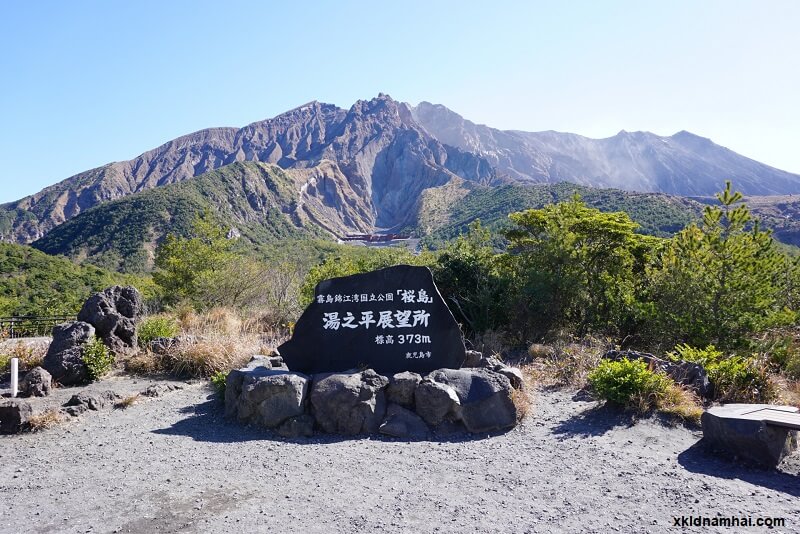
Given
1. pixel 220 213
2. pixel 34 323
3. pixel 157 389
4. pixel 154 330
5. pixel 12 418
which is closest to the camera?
pixel 12 418

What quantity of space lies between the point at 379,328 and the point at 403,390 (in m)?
1.07

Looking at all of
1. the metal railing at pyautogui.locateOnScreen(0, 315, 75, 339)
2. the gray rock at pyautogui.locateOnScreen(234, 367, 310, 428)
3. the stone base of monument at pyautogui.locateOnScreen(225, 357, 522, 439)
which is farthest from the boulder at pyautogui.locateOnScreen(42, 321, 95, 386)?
the metal railing at pyautogui.locateOnScreen(0, 315, 75, 339)

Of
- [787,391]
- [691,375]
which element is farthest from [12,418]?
[787,391]

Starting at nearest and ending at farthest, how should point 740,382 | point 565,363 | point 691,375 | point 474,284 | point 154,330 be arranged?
point 740,382 → point 691,375 → point 565,363 → point 154,330 → point 474,284

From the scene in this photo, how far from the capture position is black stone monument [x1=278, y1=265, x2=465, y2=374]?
6.94 m

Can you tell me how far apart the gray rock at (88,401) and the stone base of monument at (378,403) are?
180 centimetres

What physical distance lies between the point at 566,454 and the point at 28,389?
699 cm

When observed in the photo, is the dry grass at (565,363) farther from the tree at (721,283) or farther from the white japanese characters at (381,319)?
the white japanese characters at (381,319)

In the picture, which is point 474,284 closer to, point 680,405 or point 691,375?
point 691,375

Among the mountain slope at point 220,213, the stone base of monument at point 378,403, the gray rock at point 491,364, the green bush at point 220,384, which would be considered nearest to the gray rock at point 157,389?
the green bush at point 220,384

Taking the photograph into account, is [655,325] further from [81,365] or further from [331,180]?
[331,180]

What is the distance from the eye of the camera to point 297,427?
5.89m

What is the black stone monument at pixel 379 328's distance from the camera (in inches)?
273

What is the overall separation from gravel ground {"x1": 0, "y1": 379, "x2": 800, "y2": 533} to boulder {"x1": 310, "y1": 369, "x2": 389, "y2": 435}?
235 mm
